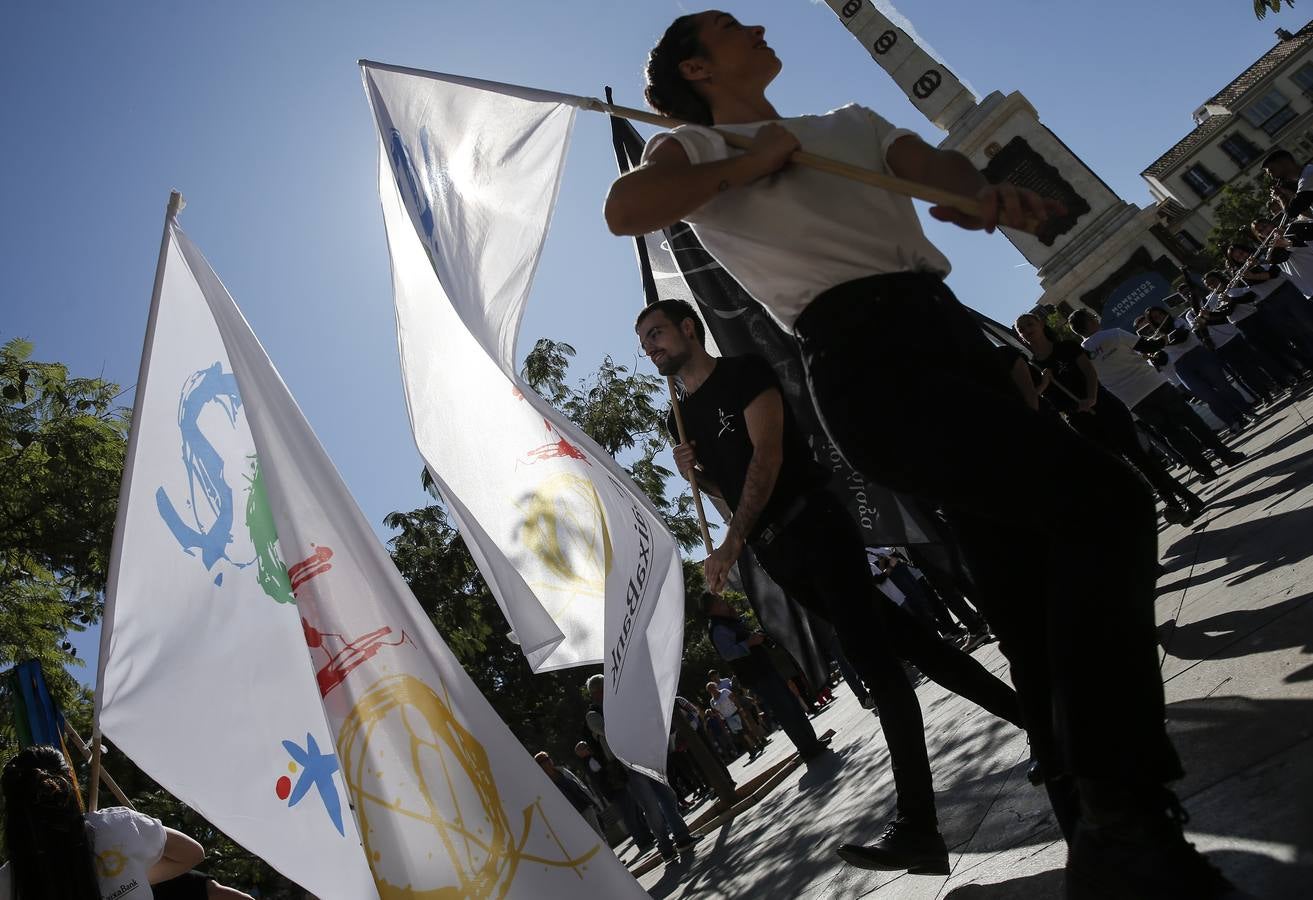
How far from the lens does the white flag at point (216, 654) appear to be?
3.29 m

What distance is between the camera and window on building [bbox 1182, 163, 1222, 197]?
75406 mm

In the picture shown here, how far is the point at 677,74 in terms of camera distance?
241cm

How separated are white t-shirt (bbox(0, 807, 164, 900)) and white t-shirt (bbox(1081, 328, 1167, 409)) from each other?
8386 millimetres

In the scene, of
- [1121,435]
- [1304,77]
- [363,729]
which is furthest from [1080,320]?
[1304,77]

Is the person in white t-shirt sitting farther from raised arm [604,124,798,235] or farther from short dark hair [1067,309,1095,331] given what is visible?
raised arm [604,124,798,235]

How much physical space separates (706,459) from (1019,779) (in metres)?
1.34

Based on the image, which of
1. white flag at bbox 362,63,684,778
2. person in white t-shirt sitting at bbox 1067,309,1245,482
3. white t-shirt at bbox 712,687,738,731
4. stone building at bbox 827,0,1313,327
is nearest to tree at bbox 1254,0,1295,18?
person in white t-shirt sitting at bbox 1067,309,1245,482

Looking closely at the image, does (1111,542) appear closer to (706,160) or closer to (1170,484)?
(706,160)

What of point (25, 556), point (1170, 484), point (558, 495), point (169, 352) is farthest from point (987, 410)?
point (25, 556)

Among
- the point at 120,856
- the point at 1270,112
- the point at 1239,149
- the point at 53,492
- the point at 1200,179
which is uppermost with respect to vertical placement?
the point at 1270,112

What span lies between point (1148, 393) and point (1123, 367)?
1.14ft

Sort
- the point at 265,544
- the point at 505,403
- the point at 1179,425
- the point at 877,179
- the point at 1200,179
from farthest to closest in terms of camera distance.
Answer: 1. the point at 1200,179
2. the point at 1179,425
3. the point at 505,403
4. the point at 265,544
5. the point at 877,179

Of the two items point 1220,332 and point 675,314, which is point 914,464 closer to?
point 675,314

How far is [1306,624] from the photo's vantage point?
8.39 ft
